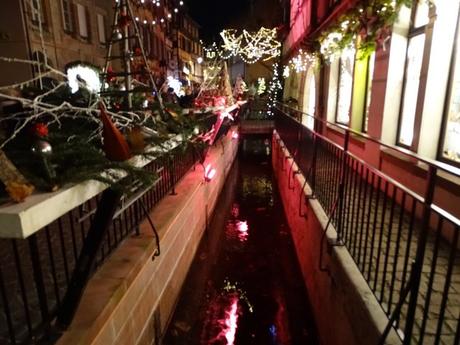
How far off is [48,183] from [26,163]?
11.9 inches

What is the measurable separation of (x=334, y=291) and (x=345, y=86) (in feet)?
22.0

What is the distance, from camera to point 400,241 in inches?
155

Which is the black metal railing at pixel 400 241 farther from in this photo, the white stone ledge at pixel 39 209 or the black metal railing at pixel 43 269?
the white stone ledge at pixel 39 209

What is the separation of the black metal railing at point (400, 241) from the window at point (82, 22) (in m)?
13.7

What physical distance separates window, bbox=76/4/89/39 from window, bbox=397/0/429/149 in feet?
49.1

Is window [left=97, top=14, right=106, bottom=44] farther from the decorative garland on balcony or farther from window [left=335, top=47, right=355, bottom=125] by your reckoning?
the decorative garland on balcony

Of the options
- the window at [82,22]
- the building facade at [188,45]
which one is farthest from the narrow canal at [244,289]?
the building facade at [188,45]

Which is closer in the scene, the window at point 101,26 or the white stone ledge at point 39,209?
the white stone ledge at point 39,209

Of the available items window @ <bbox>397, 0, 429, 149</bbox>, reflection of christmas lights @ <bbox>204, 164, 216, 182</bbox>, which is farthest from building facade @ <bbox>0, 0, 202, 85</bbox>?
window @ <bbox>397, 0, 429, 149</bbox>

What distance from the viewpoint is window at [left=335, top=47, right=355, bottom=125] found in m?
8.46

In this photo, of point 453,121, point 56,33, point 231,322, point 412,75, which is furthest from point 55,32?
point 453,121

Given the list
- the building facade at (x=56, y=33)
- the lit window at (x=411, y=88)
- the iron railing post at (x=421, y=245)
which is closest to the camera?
the iron railing post at (x=421, y=245)

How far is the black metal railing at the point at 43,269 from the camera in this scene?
2229 millimetres

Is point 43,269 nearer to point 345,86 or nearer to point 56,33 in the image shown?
point 345,86
